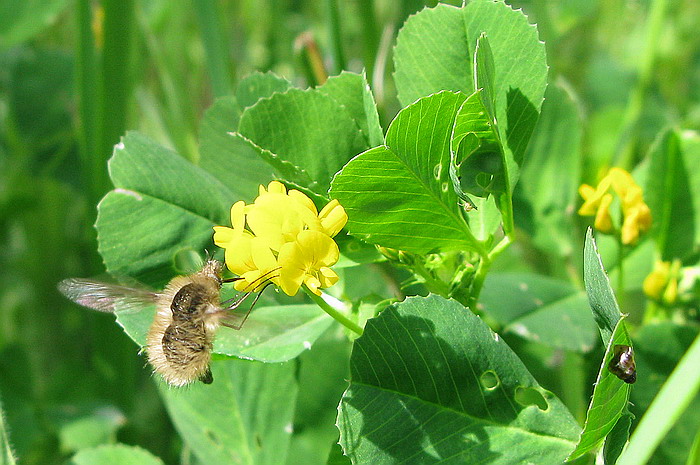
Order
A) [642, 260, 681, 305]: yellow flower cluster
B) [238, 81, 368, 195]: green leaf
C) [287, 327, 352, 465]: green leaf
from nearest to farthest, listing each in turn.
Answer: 1. [238, 81, 368, 195]: green leaf
2. [642, 260, 681, 305]: yellow flower cluster
3. [287, 327, 352, 465]: green leaf

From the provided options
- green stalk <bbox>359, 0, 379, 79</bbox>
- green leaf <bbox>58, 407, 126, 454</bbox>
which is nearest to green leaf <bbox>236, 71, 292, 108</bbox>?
green stalk <bbox>359, 0, 379, 79</bbox>

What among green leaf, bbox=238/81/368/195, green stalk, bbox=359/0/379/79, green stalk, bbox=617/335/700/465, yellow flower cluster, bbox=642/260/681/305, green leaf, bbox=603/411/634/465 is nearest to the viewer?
green stalk, bbox=617/335/700/465

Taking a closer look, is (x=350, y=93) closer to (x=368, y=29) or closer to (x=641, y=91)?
(x=368, y=29)

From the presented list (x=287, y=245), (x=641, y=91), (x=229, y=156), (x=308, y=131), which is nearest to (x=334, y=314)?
(x=287, y=245)

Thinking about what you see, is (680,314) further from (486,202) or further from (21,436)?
(21,436)

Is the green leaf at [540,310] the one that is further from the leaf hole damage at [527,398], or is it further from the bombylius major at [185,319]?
the bombylius major at [185,319]

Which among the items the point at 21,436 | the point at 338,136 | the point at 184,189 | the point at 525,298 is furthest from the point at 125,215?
the point at 21,436

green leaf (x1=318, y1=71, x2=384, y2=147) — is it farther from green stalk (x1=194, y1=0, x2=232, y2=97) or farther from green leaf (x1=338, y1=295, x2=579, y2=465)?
green stalk (x1=194, y1=0, x2=232, y2=97)
